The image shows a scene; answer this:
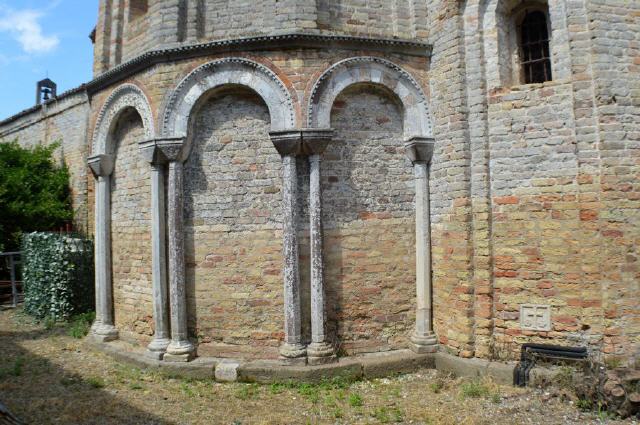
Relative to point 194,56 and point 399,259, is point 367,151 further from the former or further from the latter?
point 194,56

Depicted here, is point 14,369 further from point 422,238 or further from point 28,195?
point 28,195

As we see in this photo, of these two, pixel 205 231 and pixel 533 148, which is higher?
pixel 533 148

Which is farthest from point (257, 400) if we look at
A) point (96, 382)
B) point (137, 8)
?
point (137, 8)

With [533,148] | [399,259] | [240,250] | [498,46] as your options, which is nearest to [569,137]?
[533,148]

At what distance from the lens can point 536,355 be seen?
6211 mm

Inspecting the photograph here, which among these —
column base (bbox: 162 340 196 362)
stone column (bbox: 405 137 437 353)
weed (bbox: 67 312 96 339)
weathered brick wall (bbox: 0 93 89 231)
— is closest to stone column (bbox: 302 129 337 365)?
stone column (bbox: 405 137 437 353)

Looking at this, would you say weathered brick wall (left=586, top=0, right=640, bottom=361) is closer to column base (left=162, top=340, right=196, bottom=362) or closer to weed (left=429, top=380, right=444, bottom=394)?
weed (left=429, top=380, right=444, bottom=394)

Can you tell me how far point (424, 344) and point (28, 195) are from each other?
39.1 feet

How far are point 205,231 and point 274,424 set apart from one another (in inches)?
127

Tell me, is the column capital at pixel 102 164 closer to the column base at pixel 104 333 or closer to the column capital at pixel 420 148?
the column base at pixel 104 333

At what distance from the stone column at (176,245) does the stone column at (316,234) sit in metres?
2.03

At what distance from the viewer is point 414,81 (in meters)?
7.36

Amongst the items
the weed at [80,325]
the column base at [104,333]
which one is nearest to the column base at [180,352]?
the column base at [104,333]

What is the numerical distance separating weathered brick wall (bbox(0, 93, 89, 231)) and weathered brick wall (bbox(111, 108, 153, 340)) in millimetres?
5058
